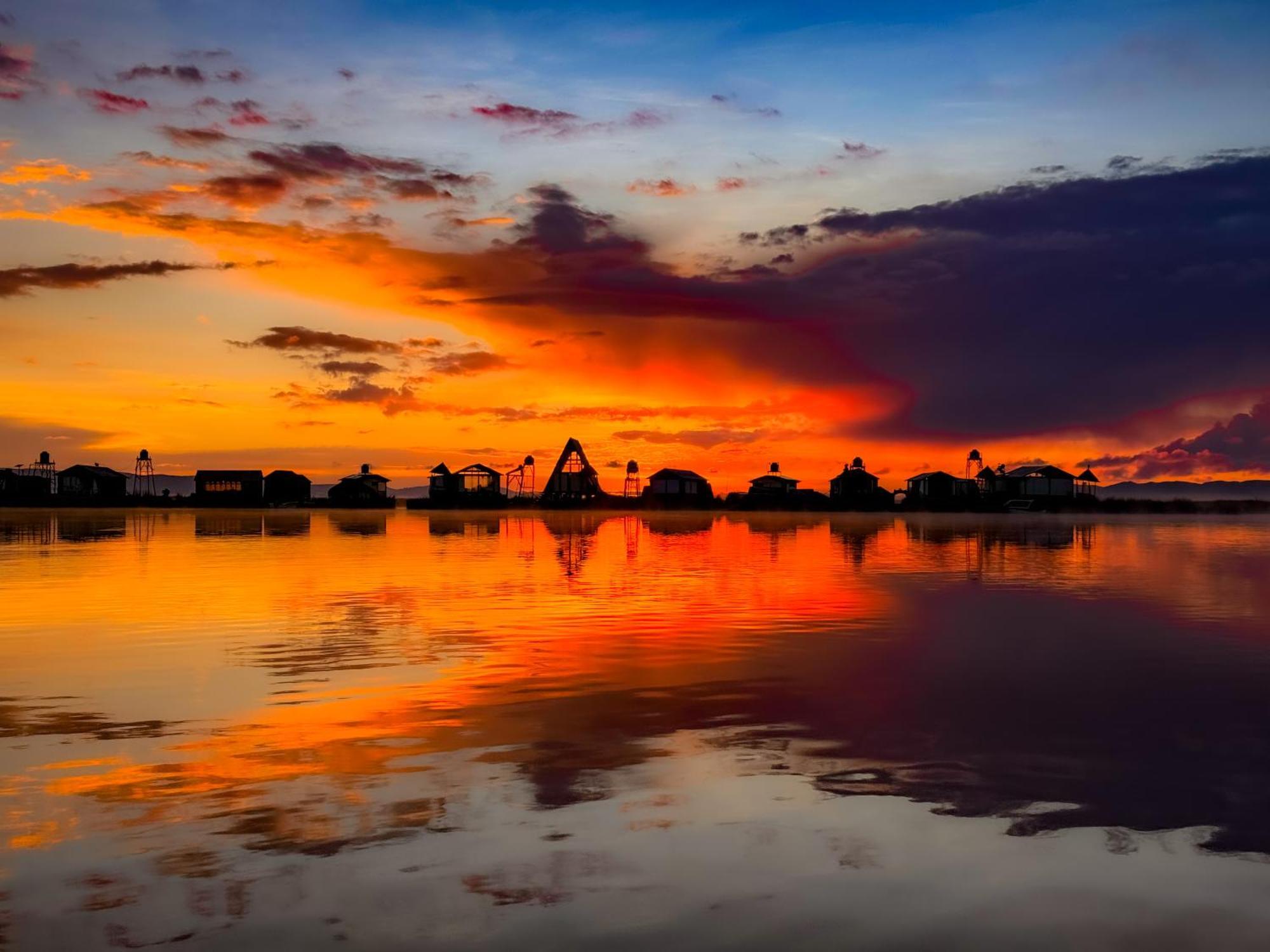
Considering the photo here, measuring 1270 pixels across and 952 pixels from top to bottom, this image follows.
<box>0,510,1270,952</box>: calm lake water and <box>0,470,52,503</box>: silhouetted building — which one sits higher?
<box>0,470,52,503</box>: silhouetted building

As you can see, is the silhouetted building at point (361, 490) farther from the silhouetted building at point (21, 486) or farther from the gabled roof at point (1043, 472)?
the gabled roof at point (1043, 472)

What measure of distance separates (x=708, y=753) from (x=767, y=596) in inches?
684

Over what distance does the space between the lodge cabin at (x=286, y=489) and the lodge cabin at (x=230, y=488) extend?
2.19 meters

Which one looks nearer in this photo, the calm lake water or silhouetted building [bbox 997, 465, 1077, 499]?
the calm lake water

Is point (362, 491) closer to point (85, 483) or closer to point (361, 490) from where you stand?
point (361, 490)

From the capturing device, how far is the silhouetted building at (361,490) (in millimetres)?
161375

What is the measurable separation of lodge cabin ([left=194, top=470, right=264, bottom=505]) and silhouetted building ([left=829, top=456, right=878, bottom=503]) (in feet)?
291

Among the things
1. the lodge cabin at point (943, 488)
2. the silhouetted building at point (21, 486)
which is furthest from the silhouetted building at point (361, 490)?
the lodge cabin at point (943, 488)

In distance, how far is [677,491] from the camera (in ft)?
508

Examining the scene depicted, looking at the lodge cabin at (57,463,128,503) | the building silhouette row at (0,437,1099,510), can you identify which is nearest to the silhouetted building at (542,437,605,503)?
the building silhouette row at (0,437,1099,510)

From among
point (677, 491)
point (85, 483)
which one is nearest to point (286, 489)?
point (85, 483)

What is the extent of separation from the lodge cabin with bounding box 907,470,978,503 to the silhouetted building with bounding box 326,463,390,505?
276 ft

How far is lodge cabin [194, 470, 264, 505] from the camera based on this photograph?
150 metres

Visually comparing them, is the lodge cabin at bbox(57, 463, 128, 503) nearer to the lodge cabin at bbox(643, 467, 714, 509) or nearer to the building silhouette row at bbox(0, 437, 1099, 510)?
the building silhouette row at bbox(0, 437, 1099, 510)
